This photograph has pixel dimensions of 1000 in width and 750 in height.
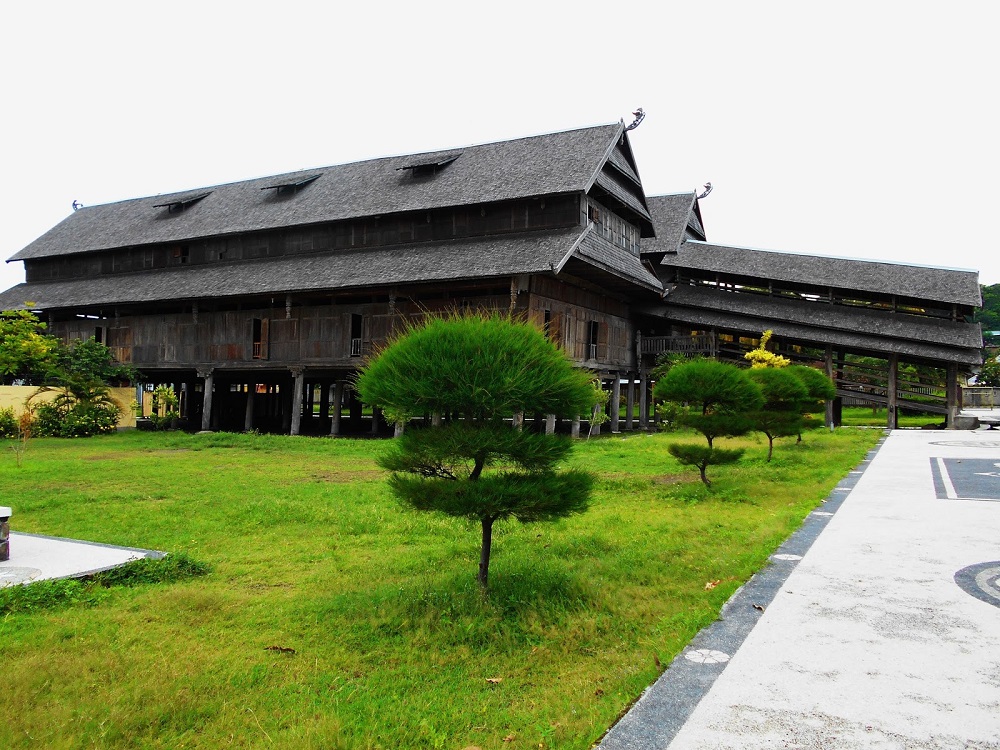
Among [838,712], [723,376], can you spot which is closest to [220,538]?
[838,712]

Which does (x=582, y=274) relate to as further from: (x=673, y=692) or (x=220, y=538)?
(x=673, y=692)

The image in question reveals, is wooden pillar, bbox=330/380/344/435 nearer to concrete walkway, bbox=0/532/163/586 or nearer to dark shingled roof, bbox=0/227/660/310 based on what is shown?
dark shingled roof, bbox=0/227/660/310

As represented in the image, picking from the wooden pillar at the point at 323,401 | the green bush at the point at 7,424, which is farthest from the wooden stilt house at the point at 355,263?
the green bush at the point at 7,424

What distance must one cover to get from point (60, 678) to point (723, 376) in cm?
988

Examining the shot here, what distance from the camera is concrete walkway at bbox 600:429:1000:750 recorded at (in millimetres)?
3338

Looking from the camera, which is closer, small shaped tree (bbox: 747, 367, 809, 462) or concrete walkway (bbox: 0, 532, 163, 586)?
concrete walkway (bbox: 0, 532, 163, 586)

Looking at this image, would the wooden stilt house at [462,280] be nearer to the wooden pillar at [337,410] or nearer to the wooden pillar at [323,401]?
the wooden pillar at [337,410]

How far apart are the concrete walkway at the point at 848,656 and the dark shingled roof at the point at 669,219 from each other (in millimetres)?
22881

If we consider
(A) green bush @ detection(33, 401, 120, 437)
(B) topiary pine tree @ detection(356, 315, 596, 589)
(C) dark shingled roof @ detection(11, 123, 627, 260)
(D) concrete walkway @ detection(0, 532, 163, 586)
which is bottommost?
(D) concrete walkway @ detection(0, 532, 163, 586)

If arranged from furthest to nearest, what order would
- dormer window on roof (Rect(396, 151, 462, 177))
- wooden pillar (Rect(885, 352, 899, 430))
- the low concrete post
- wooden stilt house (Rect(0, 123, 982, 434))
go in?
1. wooden pillar (Rect(885, 352, 899, 430))
2. dormer window on roof (Rect(396, 151, 462, 177))
3. wooden stilt house (Rect(0, 123, 982, 434))
4. the low concrete post

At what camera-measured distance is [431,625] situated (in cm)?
525

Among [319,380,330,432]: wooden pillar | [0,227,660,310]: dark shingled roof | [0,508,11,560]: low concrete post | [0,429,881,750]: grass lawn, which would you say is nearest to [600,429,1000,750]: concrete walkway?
[0,429,881,750]: grass lawn

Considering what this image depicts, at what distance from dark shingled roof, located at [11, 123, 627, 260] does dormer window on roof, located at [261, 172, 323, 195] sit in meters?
0.16

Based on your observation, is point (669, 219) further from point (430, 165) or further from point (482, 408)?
point (482, 408)
